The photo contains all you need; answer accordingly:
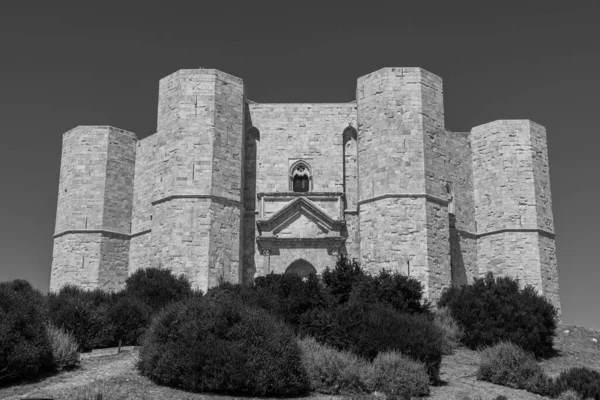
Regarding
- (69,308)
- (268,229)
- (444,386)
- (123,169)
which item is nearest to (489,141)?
(268,229)

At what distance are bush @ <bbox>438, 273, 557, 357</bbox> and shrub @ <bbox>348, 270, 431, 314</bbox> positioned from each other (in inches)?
44.8

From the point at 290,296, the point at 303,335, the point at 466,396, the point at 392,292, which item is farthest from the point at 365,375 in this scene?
the point at 392,292

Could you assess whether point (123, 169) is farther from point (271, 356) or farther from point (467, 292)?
point (271, 356)

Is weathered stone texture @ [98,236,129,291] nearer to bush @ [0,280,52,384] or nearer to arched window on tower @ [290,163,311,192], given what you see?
arched window on tower @ [290,163,311,192]

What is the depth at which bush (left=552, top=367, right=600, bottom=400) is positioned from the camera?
1391cm

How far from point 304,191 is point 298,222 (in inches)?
59.1

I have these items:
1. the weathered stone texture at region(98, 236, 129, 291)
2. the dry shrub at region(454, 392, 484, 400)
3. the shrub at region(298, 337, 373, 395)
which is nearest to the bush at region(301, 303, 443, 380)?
the dry shrub at region(454, 392, 484, 400)

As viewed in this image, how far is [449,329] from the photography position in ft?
60.2

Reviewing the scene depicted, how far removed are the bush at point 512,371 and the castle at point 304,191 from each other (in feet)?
31.1

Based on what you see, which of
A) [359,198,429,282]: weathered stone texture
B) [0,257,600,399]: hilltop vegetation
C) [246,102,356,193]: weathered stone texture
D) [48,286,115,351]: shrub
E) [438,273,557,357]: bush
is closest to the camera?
[0,257,600,399]: hilltop vegetation

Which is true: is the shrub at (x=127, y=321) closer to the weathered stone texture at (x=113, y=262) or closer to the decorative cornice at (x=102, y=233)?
the weathered stone texture at (x=113, y=262)

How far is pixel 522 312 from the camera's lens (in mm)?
18078

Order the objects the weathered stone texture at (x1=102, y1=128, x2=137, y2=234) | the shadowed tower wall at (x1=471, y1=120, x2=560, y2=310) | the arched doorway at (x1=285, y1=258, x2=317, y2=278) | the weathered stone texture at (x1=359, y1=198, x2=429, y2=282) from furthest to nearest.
→ the weathered stone texture at (x1=102, y1=128, x2=137, y2=234)
the shadowed tower wall at (x1=471, y1=120, x2=560, y2=310)
the arched doorway at (x1=285, y1=258, x2=317, y2=278)
the weathered stone texture at (x1=359, y1=198, x2=429, y2=282)

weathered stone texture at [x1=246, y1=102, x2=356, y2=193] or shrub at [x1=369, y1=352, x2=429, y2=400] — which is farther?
weathered stone texture at [x1=246, y1=102, x2=356, y2=193]
